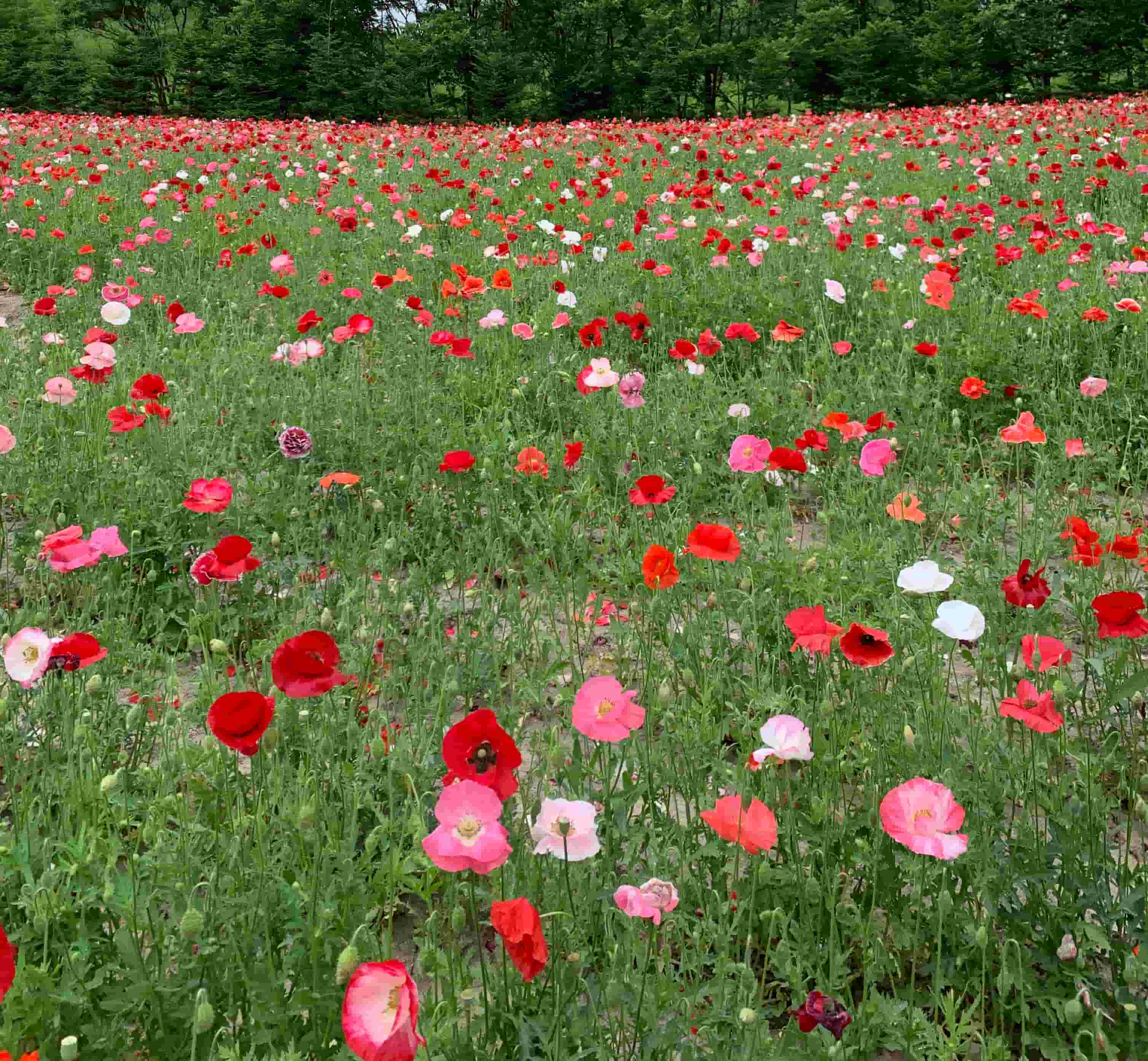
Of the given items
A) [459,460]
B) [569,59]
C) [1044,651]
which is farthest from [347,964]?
[569,59]

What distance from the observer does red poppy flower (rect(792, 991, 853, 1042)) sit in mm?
1280

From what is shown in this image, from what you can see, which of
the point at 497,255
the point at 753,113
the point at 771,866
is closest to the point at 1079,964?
the point at 771,866

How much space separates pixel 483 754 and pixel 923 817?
69 cm

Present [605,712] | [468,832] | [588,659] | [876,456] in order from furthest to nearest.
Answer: [588,659] → [876,456] → [605,712] → [468,832]

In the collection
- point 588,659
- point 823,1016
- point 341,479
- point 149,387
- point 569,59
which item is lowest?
point 588,659

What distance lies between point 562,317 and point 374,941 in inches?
121

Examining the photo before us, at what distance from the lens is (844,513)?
3.03m

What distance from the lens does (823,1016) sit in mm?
1287

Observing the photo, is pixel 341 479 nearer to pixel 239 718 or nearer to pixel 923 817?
pixel 239 718

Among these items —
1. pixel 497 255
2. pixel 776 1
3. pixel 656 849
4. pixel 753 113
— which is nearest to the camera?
pixel 656 849

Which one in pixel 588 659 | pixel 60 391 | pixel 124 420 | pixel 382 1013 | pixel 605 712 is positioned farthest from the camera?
pixel 60 391

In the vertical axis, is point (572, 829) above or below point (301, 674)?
below

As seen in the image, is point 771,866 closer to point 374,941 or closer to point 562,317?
point 374,941

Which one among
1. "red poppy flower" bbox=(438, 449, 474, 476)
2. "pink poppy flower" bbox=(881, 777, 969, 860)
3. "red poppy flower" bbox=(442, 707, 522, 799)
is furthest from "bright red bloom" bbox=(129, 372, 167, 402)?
"pink poppy flower" bbox=(881, 777, 969, 860)
